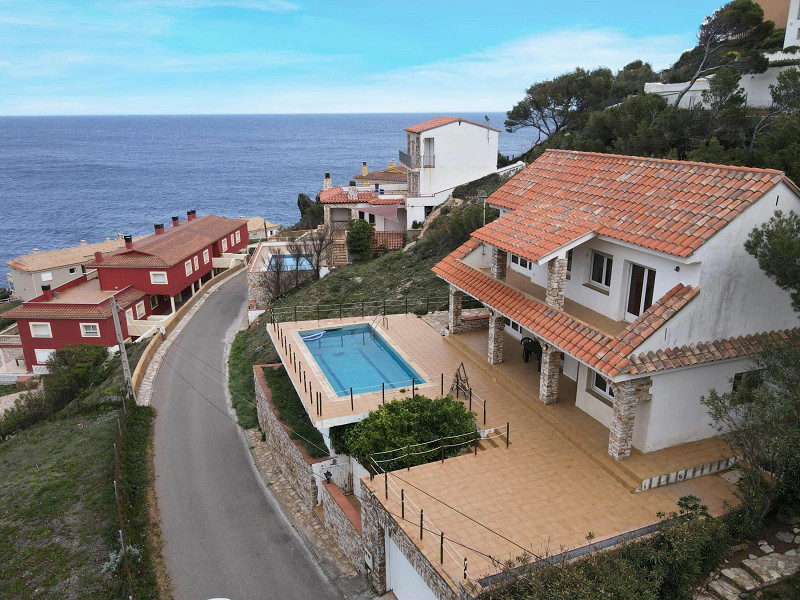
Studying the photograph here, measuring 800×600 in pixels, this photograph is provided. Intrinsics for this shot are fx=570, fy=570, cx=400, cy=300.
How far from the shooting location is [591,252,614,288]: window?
1711cm

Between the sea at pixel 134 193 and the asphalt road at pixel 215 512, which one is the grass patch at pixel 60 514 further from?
the sea at pixel 134 193

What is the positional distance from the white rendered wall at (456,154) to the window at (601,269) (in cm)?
3244

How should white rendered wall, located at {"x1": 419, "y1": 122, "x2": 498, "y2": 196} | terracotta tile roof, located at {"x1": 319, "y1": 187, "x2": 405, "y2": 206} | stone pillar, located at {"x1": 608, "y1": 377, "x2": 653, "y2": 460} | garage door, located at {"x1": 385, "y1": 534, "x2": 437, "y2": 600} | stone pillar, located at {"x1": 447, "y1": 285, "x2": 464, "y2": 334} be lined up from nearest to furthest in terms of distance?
garage door, located at {"x1": 385, "y1": 534, "x2": 437, "y2": 600}, stone pillar, located at {"x1": 608, "y1": 377, "x2": 653, "y2": 460}, stone pillar, located at {"x1": 447, "y1": 285, "x2": 464, "y2": 334}, white rendered wall, located at {"x1": 419, "y1": 122, "x2": 498, "y2": 196}, terracotta tile roof, located at {"x1": 319, "y1": 187, "x2": 405, "y2": 206}

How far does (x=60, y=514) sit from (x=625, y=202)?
20288mm

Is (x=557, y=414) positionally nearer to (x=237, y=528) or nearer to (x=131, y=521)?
(x=237, y=528)

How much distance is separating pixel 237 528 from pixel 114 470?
5.60 meters

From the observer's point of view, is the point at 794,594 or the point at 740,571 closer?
the point at 794,594

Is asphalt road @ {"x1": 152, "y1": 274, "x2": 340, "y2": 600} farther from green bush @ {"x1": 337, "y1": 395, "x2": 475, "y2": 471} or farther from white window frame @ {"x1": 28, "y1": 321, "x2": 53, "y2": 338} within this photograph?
white window frame @ {"x1": 28, "y1": 321, "x2": 53, "y2": 338}

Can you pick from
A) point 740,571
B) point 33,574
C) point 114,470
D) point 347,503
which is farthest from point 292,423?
point 740,571

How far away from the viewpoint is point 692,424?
14.8 metres

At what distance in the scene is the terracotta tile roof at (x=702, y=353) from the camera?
43.8 feet

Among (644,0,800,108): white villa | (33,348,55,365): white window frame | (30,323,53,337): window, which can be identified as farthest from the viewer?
(33,348,55,365): white window frame

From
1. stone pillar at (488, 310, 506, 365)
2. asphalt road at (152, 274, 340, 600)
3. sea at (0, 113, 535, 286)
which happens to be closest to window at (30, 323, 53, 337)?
asphalt road at (152, 274, 340, 600)

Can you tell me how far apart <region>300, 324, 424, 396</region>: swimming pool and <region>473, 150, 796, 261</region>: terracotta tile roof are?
594cm
